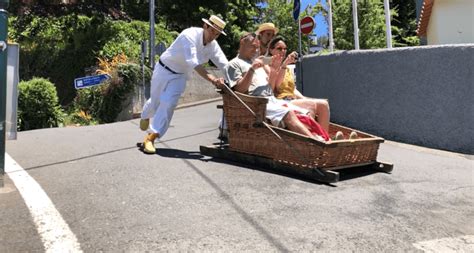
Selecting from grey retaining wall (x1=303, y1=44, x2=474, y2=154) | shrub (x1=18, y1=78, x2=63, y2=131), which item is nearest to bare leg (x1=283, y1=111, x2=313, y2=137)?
grey retaining wall (x1=303, y1=44, x2=474, y2=154)

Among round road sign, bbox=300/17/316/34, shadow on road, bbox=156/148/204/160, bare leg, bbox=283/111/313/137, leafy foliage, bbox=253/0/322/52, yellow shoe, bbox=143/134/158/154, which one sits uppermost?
leafy foliage, bbox=253/0/322/52

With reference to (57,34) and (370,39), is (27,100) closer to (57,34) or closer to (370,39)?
(57,34)

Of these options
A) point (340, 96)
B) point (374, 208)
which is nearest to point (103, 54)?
point (340, 96)

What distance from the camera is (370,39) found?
28125 mm

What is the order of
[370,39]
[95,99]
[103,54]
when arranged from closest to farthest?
1. [95,99]
2. [103,54]
3. [370,39]

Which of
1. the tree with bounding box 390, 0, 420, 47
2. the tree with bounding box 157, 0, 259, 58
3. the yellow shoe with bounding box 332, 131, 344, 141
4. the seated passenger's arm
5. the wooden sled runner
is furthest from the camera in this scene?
the tree with bounding box 390, 0, 420, 47

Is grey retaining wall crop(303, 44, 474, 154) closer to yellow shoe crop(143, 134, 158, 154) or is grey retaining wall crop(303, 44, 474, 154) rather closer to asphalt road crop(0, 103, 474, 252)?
asphalt road crop(0, 103, 474, 252)

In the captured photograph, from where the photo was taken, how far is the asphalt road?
3.45 meters

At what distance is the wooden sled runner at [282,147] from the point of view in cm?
504

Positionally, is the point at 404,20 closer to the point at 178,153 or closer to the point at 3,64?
the point at 178,153

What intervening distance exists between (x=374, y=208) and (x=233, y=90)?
228 centimetres

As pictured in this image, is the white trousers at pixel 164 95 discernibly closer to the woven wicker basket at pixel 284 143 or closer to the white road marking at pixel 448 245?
the woven wicker basket at pixel 284 143

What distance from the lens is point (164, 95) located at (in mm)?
6543

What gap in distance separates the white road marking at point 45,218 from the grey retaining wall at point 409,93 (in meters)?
5.80
